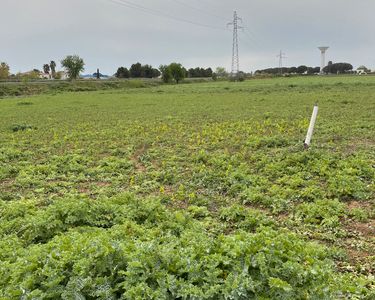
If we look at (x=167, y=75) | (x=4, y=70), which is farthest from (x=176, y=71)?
(x=4, y=70)

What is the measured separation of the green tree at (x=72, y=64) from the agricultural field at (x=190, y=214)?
67509 millimetres

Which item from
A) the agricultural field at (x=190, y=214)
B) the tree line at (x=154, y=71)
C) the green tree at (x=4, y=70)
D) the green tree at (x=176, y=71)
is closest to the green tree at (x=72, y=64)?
the tree line at (x=154, y=71)

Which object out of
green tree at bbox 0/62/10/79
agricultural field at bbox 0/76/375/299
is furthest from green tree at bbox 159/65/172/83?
agricultural field at bbox 0/76/375/299

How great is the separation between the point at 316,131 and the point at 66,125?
11610 millimetres

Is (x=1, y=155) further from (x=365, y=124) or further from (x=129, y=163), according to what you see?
(x=365, y=124)

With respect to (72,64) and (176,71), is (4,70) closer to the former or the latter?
(72,64)

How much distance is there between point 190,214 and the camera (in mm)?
6086

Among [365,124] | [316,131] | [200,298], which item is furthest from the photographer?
[365,124]

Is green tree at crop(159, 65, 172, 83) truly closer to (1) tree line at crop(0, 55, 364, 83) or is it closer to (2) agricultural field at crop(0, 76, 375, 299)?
(1) tree line at crop(0, 55, 364, 83)

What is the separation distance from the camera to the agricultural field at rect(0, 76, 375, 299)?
312 cm

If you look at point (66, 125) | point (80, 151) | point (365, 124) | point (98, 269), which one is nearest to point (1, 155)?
point (80, 151)

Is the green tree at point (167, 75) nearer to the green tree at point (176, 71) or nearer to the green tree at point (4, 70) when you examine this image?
the green tree at point (176, 71)

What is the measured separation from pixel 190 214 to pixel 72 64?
257 feet

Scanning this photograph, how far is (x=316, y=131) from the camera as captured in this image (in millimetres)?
13062
